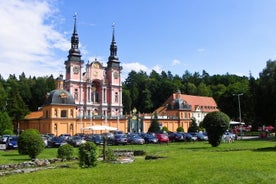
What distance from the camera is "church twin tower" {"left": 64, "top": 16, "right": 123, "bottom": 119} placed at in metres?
90.5

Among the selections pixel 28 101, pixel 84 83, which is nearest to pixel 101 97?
pixel 84 83

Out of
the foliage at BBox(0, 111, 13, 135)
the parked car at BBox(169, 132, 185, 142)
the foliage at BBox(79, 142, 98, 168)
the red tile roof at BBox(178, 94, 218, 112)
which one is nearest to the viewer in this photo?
the foliage at BBox(79, 142, 98, 168)

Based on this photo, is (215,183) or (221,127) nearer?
(215,183)

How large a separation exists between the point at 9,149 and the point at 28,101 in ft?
245

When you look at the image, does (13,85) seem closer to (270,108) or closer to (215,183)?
(270,108)

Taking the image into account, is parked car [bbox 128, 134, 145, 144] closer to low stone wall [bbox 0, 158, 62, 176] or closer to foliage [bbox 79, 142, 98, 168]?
low stone wall [bbox 0, 158, 62, 176]

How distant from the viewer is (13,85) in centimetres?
11038

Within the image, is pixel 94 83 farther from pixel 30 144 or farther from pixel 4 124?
pixel 30 144

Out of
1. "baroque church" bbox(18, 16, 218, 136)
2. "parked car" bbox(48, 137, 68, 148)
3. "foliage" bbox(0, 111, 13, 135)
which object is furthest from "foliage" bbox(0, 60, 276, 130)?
"parked car" bbox(48, 137, 68, 148)

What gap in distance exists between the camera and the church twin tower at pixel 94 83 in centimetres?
9050

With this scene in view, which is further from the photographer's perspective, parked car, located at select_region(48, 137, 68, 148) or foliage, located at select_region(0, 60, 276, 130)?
foliage, located at select_region(0, 60, 276, 130)

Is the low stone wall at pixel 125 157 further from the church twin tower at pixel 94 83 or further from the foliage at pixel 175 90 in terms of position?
the church twin tower at pixel 94 83

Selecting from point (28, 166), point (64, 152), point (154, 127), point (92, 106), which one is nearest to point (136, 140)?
point (64, 152)

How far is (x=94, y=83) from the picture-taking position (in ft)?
317
